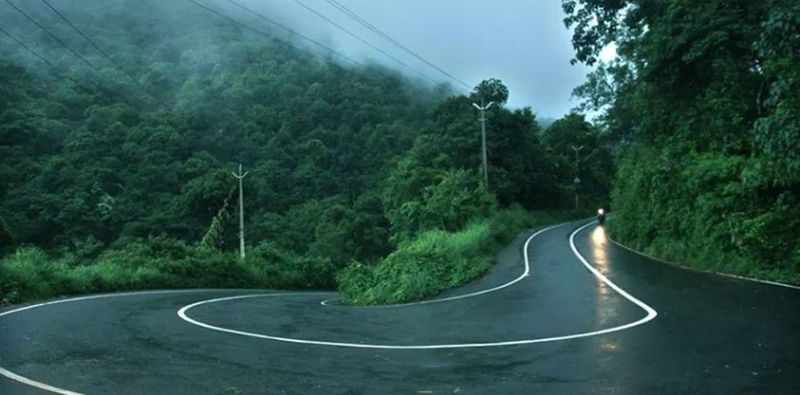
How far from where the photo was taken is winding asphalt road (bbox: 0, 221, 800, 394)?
273 inches

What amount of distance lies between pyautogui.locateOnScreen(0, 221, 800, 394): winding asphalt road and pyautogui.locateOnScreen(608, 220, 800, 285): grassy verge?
45.4 inches

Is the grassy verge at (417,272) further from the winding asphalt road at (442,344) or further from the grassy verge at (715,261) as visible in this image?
the grassy verge at (715,261)

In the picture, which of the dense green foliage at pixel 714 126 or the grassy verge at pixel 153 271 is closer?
the dense green foliage at pixel 714 126

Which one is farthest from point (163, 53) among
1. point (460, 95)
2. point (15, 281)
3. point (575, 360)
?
point (575, 360)

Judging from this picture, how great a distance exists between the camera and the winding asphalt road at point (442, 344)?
6938 mm

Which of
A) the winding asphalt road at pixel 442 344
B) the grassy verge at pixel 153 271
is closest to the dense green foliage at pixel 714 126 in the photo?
the winding asphalt road at pixel 442 344

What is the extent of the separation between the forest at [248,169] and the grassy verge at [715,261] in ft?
21.8

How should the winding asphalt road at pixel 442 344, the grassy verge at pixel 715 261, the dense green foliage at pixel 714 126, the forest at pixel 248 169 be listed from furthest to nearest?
the forest at pixel 248 169
the grassy verge at pixel 715 261
the dense green foliage at pixel 714 126
the winding asphalt road at pixel 442 344

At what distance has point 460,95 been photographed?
55438 millimetres

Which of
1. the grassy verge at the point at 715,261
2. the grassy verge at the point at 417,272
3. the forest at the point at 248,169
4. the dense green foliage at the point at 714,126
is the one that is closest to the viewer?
the dense green foliage at the point at 714,126

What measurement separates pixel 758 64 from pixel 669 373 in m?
18.3

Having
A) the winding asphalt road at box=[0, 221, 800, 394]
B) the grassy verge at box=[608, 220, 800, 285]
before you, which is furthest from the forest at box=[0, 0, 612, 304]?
the grassy verge at box=[608, 220, 800, 285]

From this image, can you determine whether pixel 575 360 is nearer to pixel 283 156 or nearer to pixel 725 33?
pixel 725 33

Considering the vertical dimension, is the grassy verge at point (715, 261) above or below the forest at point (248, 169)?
below
